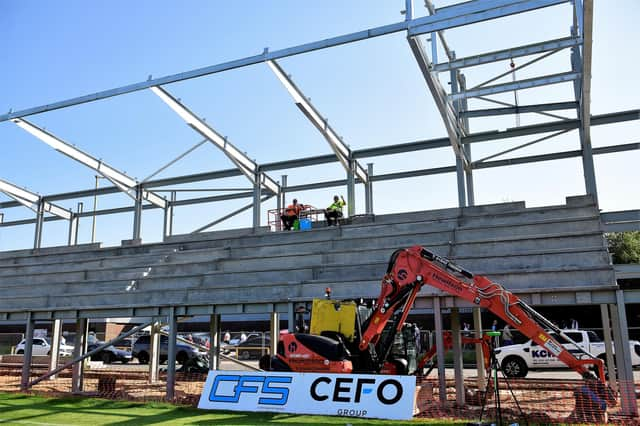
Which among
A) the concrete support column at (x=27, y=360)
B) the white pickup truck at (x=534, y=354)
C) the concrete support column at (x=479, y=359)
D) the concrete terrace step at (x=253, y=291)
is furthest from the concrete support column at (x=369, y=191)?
the concrete support column at (x=27, y=360)

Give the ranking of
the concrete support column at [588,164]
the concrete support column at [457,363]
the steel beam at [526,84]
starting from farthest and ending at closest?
the concrete support column at [588,164]
the steel beam at [526,84]
the concrete support column at [457,363]

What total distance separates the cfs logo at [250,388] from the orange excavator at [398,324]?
3.49ft

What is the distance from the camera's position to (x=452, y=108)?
20.4 metres

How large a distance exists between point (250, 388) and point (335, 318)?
2516 millimetres

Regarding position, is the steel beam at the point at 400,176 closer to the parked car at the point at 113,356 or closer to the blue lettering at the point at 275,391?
the parked car at the point at 113,356

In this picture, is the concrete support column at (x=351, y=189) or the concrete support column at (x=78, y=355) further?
the concrete support column at (x=351, y=189)

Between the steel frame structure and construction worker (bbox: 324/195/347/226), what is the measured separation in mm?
2108

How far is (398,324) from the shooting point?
12352 millimetres

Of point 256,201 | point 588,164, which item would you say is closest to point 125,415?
point 256,201

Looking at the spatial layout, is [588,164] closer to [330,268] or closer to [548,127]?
[548,127]

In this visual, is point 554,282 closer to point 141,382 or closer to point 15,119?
point 141,382

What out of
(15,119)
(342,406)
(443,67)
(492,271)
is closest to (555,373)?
(492,271)

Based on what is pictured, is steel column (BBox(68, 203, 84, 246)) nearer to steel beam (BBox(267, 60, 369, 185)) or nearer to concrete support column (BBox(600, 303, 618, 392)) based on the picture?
steel beam (BBox(267, 60, 369, 185))

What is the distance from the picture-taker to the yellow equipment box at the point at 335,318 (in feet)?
41.0
